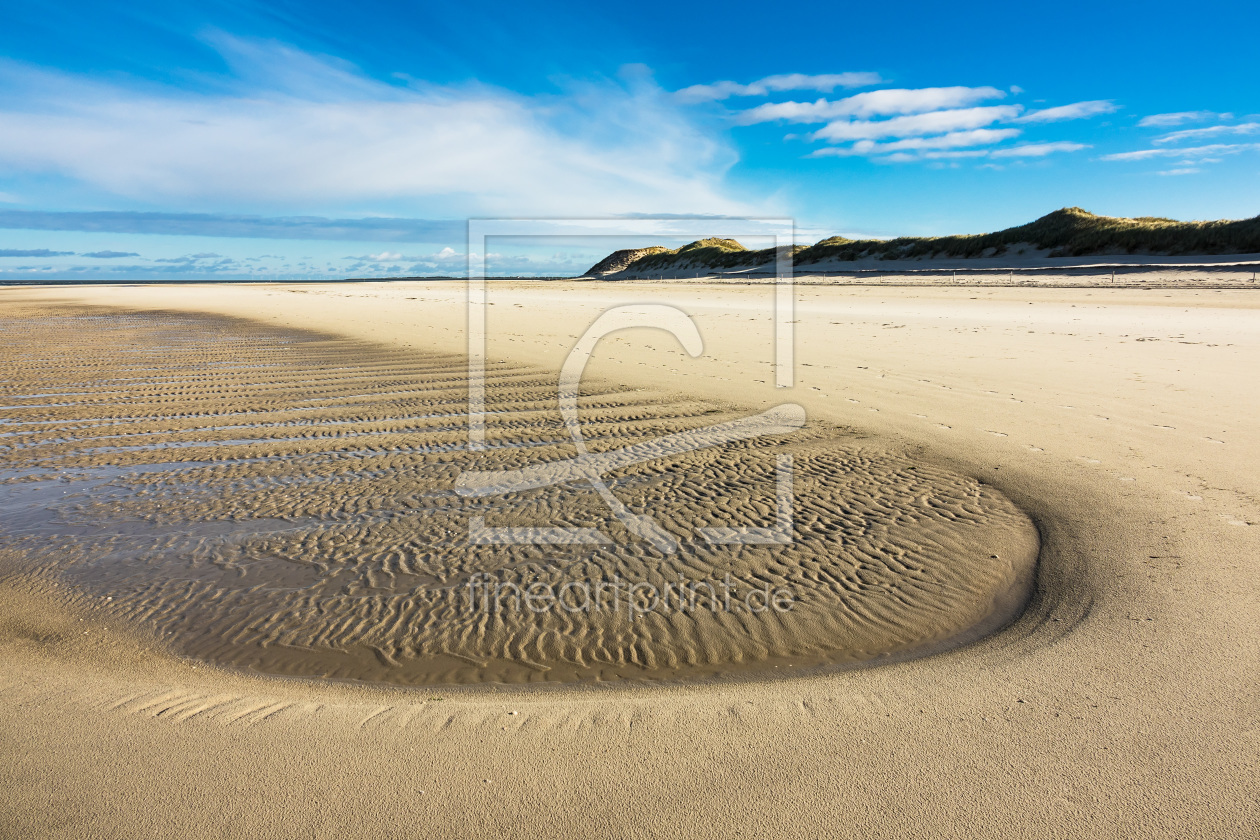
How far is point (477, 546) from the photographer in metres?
4.97

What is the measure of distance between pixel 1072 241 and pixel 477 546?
45.6 metres

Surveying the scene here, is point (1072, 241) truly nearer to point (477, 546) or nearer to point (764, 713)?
point (477, 546)

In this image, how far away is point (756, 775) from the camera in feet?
8.48

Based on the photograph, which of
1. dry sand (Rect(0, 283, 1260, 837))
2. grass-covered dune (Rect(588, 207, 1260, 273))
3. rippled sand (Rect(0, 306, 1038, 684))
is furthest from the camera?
grass-covered dune (Rect(588, 207, 1260, 273))

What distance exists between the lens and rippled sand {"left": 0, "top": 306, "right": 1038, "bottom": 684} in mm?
3775

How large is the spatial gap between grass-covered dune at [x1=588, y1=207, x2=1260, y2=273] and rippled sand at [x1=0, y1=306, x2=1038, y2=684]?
128 ft

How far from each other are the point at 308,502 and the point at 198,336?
16089mm

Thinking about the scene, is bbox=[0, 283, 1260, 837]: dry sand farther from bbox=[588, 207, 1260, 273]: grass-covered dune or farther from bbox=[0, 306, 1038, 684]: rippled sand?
bbox=[588, 207, 1260, 273]: grass-covered dune

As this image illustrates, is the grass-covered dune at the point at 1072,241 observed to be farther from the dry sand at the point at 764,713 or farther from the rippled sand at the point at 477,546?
the rippled sand at the point at 477,546

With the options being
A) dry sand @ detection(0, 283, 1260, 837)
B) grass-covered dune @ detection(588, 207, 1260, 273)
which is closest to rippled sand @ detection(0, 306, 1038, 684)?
dry sand @ detection(0, 283, 1260, 837)

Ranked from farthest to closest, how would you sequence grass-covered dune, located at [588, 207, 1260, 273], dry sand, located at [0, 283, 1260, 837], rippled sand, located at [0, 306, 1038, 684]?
grass-covered dune, located at [588, 207, 1260, 273] < rippled sand, located at [0, 306, 1038, 684] < dry sand, located at [0, 283, 1260, 837]

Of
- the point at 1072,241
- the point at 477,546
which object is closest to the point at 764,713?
the point at 477,546

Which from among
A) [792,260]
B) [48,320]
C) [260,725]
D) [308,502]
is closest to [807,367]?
[308,502]

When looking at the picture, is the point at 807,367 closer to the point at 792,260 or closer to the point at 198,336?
the point at 198,336
